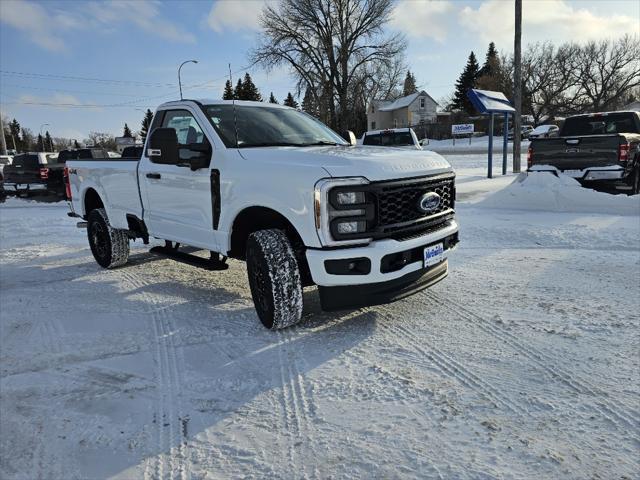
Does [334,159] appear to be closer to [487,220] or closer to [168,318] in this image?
[168,318]

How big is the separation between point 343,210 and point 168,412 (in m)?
1.73

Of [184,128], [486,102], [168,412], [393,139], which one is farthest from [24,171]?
[168,412]

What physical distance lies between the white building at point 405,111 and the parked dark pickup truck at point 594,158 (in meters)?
66.4

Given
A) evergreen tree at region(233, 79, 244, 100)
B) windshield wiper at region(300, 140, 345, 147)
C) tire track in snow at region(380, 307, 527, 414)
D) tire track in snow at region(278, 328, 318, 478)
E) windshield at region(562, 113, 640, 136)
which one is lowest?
tire track in snow at region(278, 328, 318, 478)

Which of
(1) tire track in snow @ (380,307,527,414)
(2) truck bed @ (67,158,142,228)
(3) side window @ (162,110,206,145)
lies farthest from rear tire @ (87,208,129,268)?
(1) tire track in snow @ (380,307,527,414)

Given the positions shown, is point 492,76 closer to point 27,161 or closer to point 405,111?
point 405,111

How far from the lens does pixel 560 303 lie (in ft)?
14.1

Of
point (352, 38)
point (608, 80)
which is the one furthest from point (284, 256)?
point (608, 80)

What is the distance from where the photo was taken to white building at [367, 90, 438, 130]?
250ft

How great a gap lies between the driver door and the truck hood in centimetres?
62

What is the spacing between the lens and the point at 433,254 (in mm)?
3873

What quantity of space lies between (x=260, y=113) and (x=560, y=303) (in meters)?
3.42

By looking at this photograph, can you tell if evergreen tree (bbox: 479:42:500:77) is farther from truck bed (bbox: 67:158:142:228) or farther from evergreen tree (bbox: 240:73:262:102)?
truck bed (bbox: 67:158:142:228)

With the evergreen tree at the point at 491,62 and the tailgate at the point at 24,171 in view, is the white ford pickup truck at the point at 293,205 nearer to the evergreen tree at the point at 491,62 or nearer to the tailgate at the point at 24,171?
the tailgate at the point at 24,171
